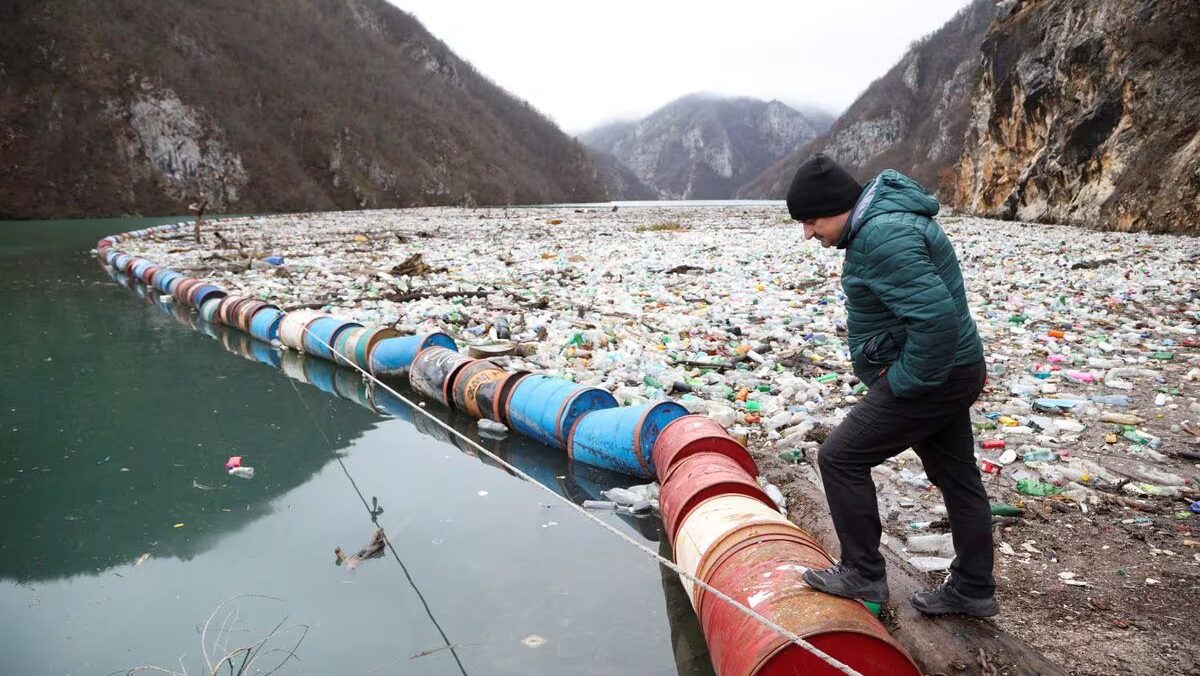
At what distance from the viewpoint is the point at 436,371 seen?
5535mm

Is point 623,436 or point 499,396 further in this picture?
point 499,396

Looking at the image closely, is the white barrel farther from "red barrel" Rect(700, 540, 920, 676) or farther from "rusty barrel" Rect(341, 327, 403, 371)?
"rusty barrel" Rect(341, 327, 403, 371)

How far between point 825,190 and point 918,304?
1.56 feet

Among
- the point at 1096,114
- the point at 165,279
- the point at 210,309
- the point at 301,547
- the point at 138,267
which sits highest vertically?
the point at 1096,114

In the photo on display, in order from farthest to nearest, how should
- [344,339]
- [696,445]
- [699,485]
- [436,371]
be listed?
[344,339], [436,371], [696,445], [699,485]

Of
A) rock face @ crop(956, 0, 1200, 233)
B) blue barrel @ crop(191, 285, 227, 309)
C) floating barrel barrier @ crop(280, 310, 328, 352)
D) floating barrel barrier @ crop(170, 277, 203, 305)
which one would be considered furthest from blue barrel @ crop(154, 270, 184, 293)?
rock face @ crop(956, 0, 1200, 233)

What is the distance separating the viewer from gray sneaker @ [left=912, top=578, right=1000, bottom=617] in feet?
8.04

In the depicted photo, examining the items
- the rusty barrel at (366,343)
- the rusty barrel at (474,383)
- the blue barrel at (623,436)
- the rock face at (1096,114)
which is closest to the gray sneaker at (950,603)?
the blue barrel at (623,436)

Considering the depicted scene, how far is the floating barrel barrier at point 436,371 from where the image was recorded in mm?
5411

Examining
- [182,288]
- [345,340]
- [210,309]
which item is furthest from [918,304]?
[182,288]

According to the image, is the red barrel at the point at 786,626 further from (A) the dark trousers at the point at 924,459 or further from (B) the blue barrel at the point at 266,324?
(B) the blue barrel at the point at 266,324

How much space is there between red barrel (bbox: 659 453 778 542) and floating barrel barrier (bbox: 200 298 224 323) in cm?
793

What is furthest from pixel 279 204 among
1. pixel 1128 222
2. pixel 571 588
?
→ pixel 571 588

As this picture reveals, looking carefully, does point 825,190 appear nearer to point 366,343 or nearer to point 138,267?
point 366,343
